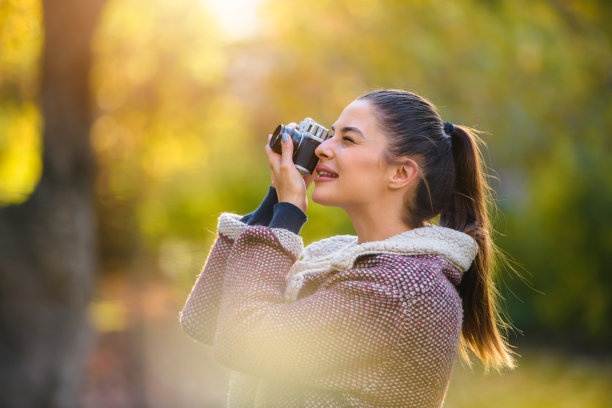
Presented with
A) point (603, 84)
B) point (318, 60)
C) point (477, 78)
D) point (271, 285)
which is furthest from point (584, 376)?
point (271, 285)

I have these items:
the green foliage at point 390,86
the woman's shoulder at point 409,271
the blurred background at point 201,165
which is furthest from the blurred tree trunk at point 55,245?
the woman's shoulder at point 409,271

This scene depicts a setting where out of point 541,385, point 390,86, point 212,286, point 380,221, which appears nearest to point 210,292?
point 212,286

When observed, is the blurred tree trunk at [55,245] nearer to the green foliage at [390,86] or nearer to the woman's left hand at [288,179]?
the green foliage at [390,86]

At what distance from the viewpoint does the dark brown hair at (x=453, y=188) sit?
1605mm

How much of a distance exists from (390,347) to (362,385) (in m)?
0.10

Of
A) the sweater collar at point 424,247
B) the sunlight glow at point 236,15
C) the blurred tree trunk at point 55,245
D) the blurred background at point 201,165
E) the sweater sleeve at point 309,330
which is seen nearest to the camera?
the sweater sleeve at point 309,330

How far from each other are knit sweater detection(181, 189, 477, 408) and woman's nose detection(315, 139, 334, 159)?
154 mm

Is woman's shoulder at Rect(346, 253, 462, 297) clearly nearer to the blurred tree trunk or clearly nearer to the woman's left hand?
the woman's left hand

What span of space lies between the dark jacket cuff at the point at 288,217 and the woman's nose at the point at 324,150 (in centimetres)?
15

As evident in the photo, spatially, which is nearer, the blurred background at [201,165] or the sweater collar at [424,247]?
the sweater collar at [424,247]

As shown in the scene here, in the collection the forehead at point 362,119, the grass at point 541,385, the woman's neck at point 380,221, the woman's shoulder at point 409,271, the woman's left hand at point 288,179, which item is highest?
the forehead at point 362,119

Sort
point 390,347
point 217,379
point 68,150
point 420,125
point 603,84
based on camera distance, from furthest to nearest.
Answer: point 217,379 < point 603,84 < point 68,150 < point 420,125 < point 390,347

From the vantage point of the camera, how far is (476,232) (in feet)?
5.36

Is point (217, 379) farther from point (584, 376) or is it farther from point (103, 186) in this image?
point (584, 376)
